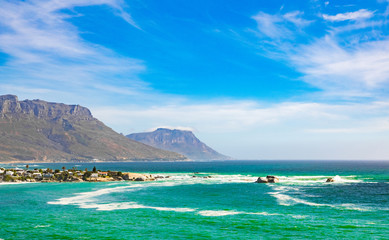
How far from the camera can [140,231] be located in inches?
1881

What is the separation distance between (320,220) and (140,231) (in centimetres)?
3123

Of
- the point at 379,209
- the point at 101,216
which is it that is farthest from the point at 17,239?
the point at 379,209

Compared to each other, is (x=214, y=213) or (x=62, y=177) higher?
(x=214, y=213)

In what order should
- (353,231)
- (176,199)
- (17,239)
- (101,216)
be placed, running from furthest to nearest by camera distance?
(176,199), (101,216), (353,231), (17,239)

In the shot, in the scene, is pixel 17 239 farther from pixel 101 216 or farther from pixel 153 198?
pixel 153 198

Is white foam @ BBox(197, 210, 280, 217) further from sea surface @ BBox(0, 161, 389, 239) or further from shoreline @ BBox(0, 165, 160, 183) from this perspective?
shoreline @ BBox(0, 165, 160, 183)

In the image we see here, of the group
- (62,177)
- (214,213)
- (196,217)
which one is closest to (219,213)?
(214,213)

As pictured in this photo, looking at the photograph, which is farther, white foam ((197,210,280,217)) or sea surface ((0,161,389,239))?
white foam ((197,210,280,217))

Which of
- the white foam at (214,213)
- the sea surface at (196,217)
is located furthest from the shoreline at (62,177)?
the white foam at (214,213)

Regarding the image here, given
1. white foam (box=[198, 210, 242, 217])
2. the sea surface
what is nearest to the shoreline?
the sea surface

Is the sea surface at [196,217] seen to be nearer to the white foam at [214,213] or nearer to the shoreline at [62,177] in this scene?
the white foam at [214,213]

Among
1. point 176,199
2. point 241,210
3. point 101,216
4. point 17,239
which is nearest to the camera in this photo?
point 17,239

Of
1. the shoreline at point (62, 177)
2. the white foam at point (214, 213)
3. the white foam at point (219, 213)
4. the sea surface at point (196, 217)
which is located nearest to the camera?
the sea surface at point (196, 217)

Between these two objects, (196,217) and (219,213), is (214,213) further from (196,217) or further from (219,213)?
(196,217)
